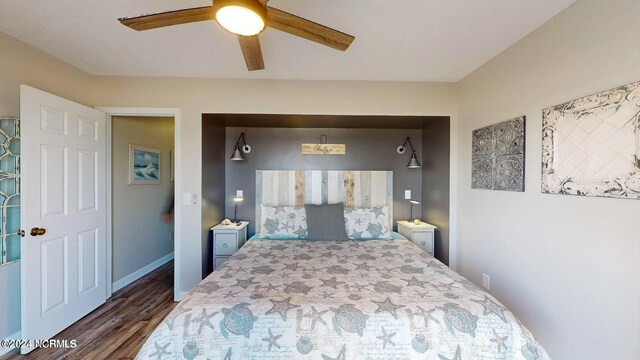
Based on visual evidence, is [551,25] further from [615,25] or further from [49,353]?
[49,353]

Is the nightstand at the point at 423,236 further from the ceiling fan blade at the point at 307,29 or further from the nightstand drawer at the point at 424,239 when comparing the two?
the ceiling fan blade at the point at 307,29

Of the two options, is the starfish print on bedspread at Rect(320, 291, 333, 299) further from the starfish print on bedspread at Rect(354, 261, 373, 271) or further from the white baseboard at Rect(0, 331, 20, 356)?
the white baseboard at Rect(0, 331, 20, 356)

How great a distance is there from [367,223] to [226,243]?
1617 mm

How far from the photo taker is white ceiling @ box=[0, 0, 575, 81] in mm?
A: 1650

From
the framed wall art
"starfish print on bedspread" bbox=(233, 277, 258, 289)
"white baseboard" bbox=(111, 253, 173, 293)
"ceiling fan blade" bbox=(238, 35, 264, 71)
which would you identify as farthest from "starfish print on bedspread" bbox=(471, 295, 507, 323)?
"white baseboard" bbox=(111, 253, 173, 293)

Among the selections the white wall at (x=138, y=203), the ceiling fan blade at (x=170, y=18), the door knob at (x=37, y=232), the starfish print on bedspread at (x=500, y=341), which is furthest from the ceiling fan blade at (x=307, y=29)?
the white wall at (x=138, y=203)

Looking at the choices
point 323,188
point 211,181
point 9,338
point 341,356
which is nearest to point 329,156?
point 323,188

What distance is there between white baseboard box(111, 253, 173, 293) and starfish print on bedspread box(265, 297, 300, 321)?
2.67 metres

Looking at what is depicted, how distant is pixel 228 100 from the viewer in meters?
2.85

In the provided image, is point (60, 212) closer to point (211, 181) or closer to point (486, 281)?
point (211, 181)

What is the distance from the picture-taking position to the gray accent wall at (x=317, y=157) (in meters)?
3.46

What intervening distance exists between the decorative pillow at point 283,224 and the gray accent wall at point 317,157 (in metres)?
0.55

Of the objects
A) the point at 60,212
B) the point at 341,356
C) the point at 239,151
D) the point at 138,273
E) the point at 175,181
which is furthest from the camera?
the point at 138,273

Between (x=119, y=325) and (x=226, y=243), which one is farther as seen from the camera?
(x=226, y=243)
